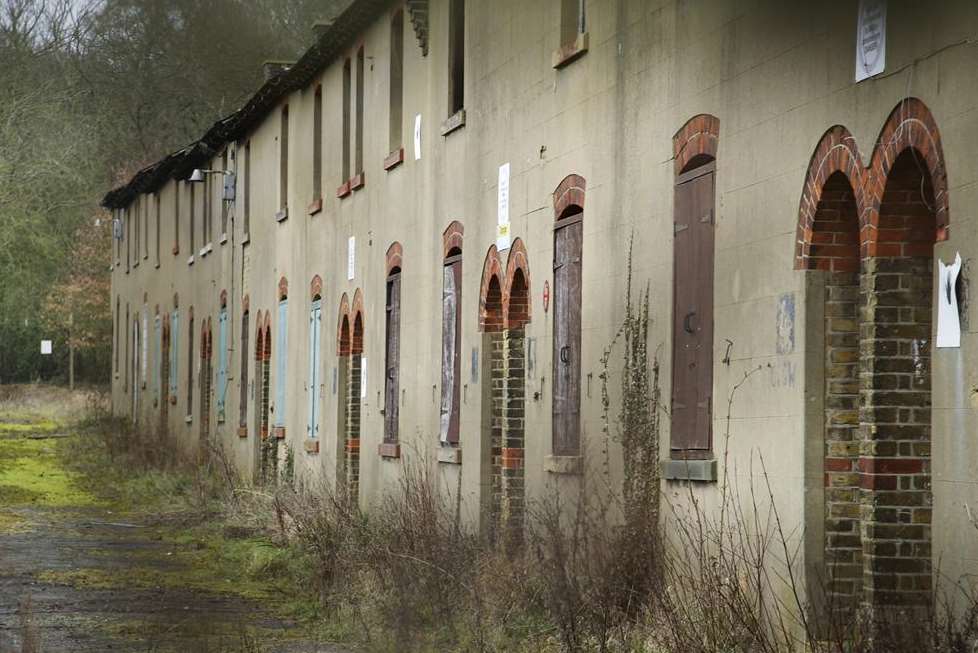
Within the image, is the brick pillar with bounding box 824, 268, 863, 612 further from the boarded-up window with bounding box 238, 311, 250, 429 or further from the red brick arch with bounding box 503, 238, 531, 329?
the boarded-up window with bounding box 238, 311, 250, 429

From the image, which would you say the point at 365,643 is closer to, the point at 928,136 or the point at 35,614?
the point at 35,614

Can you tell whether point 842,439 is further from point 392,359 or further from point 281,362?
point 281,362

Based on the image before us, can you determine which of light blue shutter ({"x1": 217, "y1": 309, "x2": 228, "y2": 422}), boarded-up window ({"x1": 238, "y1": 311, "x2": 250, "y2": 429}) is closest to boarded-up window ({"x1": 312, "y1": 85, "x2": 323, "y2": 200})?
boarded-up window ({"x1": 238, "y1": 311, "x2": 250, "y2": 429})

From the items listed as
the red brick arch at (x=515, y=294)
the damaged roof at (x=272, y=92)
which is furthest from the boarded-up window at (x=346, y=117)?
the red brick arch at (x=515, y=294)

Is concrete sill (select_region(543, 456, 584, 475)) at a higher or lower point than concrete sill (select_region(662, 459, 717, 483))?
lower

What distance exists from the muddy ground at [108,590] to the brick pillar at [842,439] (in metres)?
3.78

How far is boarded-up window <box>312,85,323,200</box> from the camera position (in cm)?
2686

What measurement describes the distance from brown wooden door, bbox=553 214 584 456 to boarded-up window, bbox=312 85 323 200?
1147 centimetres

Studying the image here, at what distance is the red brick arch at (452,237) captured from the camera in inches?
747

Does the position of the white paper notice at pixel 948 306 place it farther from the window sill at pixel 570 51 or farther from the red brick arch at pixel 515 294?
the red brick arch at pixel 515 294

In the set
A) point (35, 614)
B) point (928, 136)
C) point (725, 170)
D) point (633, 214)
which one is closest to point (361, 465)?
point (35, 614)

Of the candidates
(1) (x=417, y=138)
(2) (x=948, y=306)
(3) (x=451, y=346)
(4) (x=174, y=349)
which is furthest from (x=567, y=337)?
(4) (x=174, y=349)

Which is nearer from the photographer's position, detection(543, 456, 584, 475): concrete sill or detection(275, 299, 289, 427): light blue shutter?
detection(543, 456, 584, 475): concrete sill

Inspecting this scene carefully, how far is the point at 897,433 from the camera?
989 centimetres
